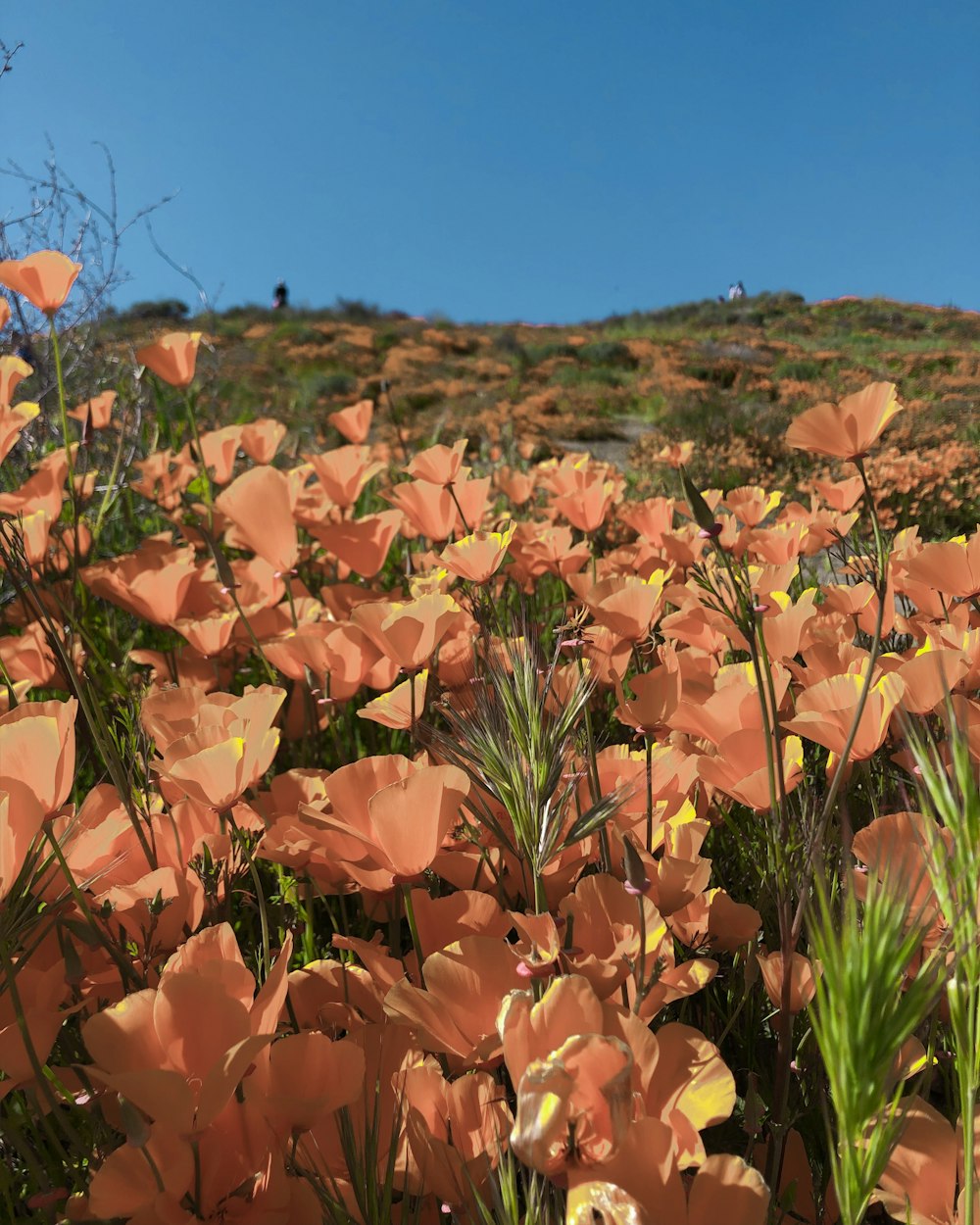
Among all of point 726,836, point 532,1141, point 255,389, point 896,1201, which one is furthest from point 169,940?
point 255,389

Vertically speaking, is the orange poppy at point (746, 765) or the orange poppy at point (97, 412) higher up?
the orange poppy at point (97, 412)

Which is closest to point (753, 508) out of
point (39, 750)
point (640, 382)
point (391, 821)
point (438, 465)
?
point (438, 465)

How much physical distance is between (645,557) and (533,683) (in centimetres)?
107

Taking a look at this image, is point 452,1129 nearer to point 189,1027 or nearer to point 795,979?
point 189,1027

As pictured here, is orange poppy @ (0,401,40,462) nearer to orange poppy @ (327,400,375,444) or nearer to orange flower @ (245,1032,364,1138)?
orange poppy @ (327,400,375,444)

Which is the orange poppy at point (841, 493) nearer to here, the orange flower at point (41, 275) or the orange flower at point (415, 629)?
the orange flower at point (415, 629)

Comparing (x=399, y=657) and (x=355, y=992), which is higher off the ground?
(x=399, y=657)

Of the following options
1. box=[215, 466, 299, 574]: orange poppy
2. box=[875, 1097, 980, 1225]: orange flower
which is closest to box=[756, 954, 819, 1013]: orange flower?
box=[875, 1097, 980, 1225]: orange flower

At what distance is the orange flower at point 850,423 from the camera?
972 mm

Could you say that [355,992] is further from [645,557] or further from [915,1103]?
[645,557]

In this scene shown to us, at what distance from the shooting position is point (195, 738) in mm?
837

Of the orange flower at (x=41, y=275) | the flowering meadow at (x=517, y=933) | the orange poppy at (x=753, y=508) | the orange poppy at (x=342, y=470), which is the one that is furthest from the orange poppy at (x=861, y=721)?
the orange flower at (x=41, y=275)

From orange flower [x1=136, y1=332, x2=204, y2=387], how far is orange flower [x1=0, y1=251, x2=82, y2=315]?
25cm

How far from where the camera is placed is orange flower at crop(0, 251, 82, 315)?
135 cm
